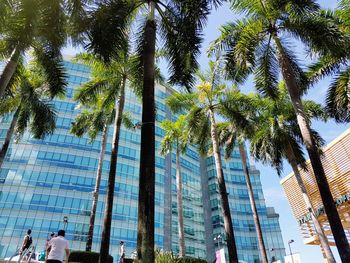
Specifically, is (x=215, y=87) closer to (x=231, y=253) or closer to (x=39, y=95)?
(x=231, y=253)

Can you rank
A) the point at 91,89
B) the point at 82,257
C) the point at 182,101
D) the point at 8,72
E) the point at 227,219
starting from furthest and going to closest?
the point at 182,101, the point at 91,89, the point at 227,219, the point at 82,257, the point at 8,72

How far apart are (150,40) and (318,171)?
7.25 meters

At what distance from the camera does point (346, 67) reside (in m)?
13.6

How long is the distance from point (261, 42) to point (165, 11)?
192 inches

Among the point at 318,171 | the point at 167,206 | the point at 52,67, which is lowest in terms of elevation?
the point at 318,171

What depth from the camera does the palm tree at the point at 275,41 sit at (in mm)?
12062

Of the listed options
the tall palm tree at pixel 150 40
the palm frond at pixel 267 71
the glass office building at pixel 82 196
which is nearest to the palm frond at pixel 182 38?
the tall palm tree at pixel 150 40

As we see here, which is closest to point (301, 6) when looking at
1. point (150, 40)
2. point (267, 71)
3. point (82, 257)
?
point (267, 71)

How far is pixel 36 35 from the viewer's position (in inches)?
486

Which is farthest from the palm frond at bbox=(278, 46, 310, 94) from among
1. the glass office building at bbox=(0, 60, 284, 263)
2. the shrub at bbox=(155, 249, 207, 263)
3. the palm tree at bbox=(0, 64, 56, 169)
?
the glass office building at bbox=(0, 60, 284, 263)

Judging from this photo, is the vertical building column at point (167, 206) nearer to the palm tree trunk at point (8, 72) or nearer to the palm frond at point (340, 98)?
the palm frond at point (340, 98)

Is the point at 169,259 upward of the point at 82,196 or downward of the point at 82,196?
downward

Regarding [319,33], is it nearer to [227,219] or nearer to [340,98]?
[340,98]

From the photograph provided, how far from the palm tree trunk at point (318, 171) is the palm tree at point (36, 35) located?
384 inches
